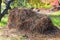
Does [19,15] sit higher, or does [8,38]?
[19,15]

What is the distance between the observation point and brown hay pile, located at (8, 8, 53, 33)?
33.3 feet

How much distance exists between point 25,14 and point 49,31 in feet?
5.00

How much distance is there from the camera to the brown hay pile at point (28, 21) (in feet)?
33.3

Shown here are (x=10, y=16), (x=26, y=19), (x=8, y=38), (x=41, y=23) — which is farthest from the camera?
(x=10, y=16)

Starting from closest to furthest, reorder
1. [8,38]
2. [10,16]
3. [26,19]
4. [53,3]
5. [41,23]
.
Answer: [8,38], [41,23], [26,19], [10,16], [53,3]

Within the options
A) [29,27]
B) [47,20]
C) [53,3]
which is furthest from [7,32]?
[53,3]

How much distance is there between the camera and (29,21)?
34.6 feet

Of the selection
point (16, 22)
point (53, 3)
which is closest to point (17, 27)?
point (16, 22)

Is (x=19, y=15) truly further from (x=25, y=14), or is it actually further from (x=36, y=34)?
(x=36, y=34)

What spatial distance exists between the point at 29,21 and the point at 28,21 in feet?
0.15

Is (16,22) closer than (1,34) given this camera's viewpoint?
No

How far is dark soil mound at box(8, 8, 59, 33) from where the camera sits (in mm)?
10148

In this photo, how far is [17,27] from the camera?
1091 centimetres

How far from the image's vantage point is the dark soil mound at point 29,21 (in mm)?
10148
